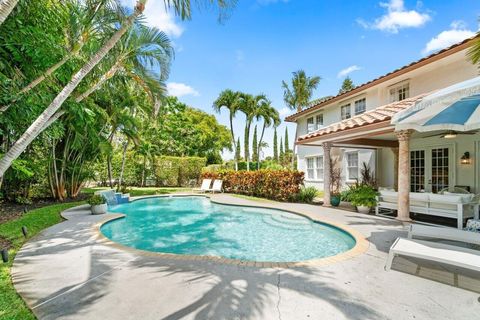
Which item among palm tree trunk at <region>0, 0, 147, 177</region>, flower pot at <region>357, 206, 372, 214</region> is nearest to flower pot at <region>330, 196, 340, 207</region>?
flower pot at <region>357, 206, 372, 214</region>

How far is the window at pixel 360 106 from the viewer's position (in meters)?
15.5

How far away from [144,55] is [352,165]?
46.5 ft

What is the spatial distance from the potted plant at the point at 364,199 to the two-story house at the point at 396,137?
2320mm

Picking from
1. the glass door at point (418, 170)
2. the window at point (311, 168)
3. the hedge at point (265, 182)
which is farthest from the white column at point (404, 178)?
the window at point (311, 168)

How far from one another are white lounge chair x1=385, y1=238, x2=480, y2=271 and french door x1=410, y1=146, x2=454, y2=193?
8.68 meters

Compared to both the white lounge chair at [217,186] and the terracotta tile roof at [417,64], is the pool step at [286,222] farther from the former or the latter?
the white lounge chair at [217,186]

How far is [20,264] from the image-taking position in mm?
4785

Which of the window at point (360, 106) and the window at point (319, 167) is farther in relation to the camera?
the window at point (319, 167)

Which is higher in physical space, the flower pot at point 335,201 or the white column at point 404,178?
the white column at point 404,178

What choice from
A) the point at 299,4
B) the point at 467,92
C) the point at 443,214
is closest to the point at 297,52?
the point at 299,4

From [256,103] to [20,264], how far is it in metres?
24.1

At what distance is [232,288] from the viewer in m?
3.71

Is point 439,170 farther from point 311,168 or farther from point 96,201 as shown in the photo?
point 96,201

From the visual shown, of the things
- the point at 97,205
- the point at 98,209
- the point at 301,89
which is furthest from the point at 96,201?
the point at 301,89
